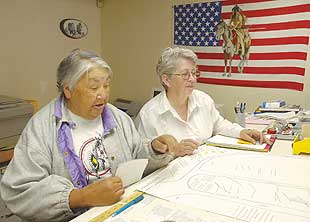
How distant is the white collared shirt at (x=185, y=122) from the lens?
1.72 metres

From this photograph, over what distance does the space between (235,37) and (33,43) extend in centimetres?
210

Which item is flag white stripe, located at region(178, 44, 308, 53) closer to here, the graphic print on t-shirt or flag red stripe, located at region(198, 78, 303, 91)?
flag red stripe, located at region(198, 78, 303, 91)

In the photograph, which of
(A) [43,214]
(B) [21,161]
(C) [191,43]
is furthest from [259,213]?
(C) [191,43]

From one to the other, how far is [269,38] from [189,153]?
1.94 metres

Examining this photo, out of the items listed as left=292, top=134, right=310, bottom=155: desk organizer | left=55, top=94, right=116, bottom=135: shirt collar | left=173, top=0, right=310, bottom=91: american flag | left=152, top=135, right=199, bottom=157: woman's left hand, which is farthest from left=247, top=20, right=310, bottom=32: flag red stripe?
left=55, top=94, right=116, bottom=135: shirt collar

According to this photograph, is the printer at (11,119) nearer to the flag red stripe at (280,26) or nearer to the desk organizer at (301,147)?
the desk organizer at (301,147)

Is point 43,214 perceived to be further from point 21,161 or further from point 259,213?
point 259,213

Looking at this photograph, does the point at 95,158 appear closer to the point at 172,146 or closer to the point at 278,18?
the point at 172,146

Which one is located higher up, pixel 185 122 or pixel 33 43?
pixel 33 43

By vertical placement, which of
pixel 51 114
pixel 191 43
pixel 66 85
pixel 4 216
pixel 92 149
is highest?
pixel 191 43

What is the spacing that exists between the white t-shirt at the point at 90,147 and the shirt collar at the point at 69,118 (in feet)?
0.08

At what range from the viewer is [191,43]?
10.6ft

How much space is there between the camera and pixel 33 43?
3051mm

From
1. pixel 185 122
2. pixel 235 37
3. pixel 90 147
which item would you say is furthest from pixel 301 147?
pixel 235 37
